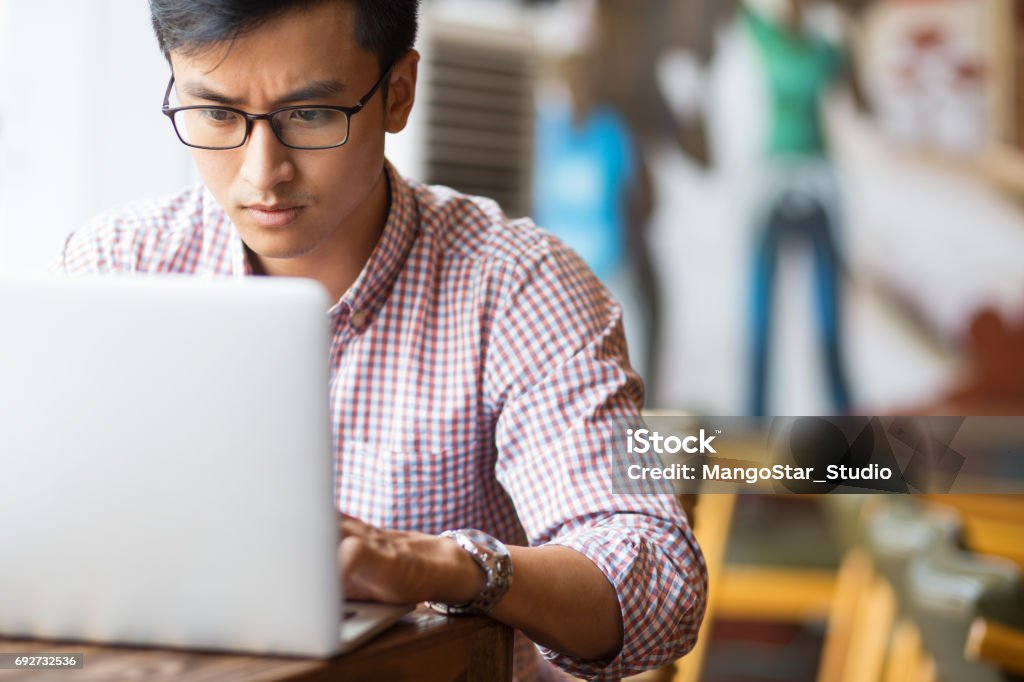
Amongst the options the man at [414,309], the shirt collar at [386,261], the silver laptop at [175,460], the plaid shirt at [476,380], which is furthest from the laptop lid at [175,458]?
the shirt collar at [386,261]

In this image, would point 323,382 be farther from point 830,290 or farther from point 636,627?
point 830,290

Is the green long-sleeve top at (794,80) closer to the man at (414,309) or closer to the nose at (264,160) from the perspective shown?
the man at (414,309)

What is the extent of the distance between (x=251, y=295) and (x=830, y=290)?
11.3ft

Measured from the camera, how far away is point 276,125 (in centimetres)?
116

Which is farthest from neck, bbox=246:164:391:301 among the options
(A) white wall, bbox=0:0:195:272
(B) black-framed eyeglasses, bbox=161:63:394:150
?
(A) white wall, bbox=0:0:195:272

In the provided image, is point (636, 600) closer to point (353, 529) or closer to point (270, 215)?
point (353, 529)

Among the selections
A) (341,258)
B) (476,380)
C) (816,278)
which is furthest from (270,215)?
(816,278)

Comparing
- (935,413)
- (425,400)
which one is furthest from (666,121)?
(425,400)

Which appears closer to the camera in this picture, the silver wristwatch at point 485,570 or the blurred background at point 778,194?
the silver wristwatch at point 485,570

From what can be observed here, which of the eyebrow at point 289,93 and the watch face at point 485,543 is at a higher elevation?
the eyebrow at point 289,93

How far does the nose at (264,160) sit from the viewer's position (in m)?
1.15

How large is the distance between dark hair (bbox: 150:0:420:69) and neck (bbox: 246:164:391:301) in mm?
164

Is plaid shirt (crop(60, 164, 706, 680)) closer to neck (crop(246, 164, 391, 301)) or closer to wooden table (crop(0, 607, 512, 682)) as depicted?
neck (crop(246, 164, 391, 301))

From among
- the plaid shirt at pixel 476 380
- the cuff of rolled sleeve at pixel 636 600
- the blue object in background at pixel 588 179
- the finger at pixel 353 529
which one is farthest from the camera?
the blue object in background at pixel 588 179
